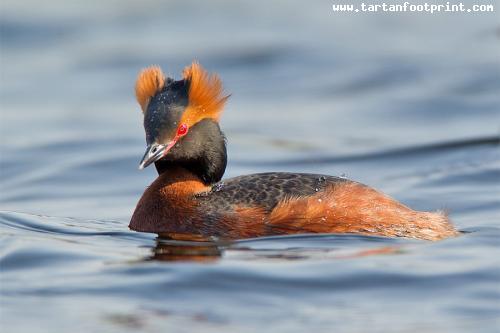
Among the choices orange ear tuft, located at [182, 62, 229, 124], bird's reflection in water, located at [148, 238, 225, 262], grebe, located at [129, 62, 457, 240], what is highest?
orange ear tuft, located at [182, 62, 229, 124]

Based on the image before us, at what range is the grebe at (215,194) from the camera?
35.3ft

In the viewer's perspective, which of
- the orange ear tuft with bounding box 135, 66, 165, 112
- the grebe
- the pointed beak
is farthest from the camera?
the orange ear tuft with bounding box 135, 66, 165, 112

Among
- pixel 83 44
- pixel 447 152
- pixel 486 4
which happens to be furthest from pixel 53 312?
pixel 486 4

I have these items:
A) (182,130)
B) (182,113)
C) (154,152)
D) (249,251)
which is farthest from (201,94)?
(249,251)

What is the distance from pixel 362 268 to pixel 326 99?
11.4 meters

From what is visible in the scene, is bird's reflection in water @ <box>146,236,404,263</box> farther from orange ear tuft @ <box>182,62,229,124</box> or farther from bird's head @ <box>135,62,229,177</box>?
orange ear tuft @ <box>182,62,229,124</box>

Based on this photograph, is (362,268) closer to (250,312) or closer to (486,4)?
(250,312)

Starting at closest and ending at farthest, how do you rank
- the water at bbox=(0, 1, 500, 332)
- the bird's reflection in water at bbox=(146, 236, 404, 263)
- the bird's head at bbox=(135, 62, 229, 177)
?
1. the water at bbox=(0, 1, 500, 332)
2. the bird's reflection in water at bbox=(146, 236, 404, 263)
3. the bird's head at bbox=(135, 62, 229, 177)

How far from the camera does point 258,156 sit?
17312 mm

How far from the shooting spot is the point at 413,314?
885 centimetres

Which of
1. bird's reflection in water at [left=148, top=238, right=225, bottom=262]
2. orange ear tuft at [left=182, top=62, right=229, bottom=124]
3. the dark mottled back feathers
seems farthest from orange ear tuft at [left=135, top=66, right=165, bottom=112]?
bird's reflection in water at [left=148, top=238, right=225, bottom=262]

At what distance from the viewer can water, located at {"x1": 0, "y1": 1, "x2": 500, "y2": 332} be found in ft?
30.0

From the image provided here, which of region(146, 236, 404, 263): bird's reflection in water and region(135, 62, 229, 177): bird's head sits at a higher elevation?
region(135, 62, 229, 177): bird's head

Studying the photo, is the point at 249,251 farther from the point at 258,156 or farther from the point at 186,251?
the point at 258,156
